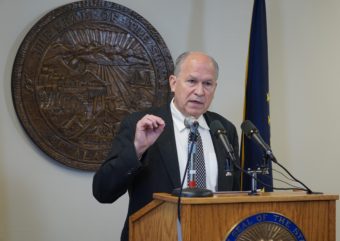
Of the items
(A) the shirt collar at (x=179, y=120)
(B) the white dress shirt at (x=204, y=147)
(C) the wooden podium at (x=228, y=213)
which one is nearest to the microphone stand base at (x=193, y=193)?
(C) the wooden podium at (x=228, y=213)

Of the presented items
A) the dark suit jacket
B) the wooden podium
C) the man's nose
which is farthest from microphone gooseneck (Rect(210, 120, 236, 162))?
the man's nose

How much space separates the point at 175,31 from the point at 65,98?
877 mm

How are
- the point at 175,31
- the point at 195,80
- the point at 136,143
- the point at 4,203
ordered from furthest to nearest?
the point at 175,31, the point at 4,203, the point at 195,80, the point at 136,143

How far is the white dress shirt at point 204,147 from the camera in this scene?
213 centimetres

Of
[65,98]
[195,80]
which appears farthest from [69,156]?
[195,80]

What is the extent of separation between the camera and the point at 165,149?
2104 mm

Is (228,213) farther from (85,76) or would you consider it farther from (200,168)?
(85,76)

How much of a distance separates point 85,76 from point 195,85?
3.74 ft

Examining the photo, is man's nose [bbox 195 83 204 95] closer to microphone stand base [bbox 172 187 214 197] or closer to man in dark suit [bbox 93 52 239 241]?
man in dark suit [bbox 93 52 239 241]

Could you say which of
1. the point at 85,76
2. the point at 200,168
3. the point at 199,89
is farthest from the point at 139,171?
the point at 85,76

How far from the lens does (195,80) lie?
227 centimetres

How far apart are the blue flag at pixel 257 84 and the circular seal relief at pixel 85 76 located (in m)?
0.55

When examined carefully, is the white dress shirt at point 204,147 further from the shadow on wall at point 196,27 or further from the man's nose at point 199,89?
the shadow on wall at point 196,27

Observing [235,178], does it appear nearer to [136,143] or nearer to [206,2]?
[136,143]
